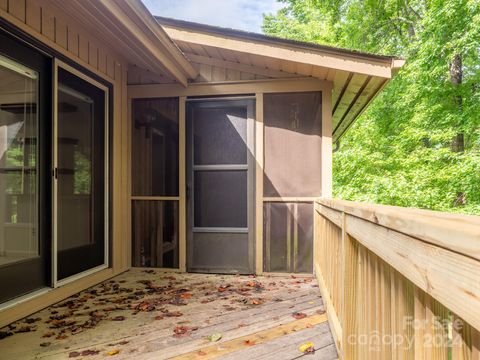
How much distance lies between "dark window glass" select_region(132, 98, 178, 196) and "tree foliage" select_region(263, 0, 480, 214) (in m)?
5.57

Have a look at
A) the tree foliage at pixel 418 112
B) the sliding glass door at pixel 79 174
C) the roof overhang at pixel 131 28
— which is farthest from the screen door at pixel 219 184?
the tree foliage at pixel 418 112

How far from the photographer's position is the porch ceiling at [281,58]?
10.4ft

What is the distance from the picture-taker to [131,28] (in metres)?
2.64

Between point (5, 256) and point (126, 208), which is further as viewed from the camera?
point (126, 208)

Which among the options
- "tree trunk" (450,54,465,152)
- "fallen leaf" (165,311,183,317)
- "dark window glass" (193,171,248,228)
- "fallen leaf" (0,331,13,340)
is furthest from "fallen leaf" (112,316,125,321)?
"tree trunk" (450,54,465,152)

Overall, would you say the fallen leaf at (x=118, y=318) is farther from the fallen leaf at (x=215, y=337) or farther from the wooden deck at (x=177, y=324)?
the fallen leaf at (x=215, y=337)

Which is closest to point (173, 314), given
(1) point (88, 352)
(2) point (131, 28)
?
(1) point (88, 352)

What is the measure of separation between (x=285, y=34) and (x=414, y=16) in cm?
501

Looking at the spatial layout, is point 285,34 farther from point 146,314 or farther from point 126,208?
point 146,314

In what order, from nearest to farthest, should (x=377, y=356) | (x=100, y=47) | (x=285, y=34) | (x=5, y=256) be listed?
(x=377, y=356)
(x=5, y=256)
(x=100, y=47)
(x=285, y=34)

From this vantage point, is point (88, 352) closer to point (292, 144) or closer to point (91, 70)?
point (91, 70)

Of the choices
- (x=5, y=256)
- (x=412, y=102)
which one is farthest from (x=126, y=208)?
(x=412, y=102)

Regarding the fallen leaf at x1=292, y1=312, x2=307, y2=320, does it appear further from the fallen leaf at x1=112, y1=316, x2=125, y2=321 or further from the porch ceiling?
the porch ceiling

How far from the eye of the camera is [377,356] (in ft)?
3.46
